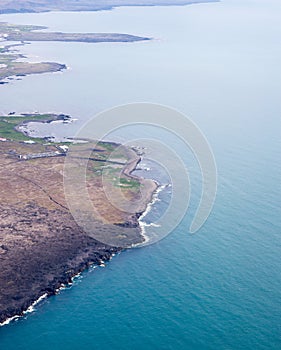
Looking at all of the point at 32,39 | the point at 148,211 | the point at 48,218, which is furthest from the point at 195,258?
the point at 32,39

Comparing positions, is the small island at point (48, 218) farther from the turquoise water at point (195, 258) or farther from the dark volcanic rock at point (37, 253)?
the turquoise water at point (195, 258)

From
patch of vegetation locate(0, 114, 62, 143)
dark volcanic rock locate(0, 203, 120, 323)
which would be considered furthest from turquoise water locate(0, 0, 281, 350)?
patch of vegetation locate(0, 114, 62, 143)

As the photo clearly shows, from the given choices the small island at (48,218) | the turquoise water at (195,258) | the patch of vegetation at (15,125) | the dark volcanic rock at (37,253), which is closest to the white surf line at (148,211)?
the small island at (48,218)

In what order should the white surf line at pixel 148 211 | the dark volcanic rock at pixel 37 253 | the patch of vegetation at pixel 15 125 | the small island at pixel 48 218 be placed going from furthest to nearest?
the patch of vegetation at pixel 15 125, the white surf line at pixel 148 211, the small island at pixel 48 218, the dark volcanic rock at pixel 37 253

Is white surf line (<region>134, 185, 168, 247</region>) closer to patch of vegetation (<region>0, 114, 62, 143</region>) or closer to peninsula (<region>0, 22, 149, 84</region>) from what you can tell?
patch of vegetation (<region>0, 114, 62, 143</region>)

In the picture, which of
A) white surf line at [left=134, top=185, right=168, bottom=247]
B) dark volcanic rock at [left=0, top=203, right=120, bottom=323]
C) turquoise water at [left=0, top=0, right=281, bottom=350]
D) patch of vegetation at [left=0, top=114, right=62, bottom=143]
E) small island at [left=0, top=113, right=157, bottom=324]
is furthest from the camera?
patch of vegetation at [left=0, top=114, right=62, bottom=143]

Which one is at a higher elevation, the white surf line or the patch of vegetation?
the patch of vegetation

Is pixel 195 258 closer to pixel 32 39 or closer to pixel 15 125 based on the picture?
pixel 15 125

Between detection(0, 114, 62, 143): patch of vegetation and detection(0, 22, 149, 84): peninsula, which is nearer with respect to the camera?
detection(0, 114, 62, 143): patch of vegetation
